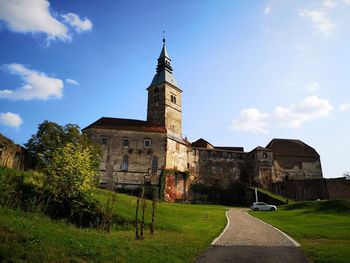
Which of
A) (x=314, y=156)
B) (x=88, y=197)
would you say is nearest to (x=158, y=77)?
(x=314, y=156)

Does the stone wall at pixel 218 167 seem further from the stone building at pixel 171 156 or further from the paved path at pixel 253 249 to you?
the paved path at pixel 253 249

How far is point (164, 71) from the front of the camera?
6412 cm

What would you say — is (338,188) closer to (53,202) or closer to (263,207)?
(263,207)

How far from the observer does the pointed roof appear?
63125mm

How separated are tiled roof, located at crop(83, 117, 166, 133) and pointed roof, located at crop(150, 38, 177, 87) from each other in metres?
11.0

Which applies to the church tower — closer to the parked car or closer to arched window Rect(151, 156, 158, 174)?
arched window Rect(151, 156, 158, 174)

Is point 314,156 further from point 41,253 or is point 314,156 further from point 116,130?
point 41,253

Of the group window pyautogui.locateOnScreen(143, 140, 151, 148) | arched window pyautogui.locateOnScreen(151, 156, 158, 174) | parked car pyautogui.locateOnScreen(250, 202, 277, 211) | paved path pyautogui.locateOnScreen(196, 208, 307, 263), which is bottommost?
paved path pyautogui.locateOnScreen(196, 208, 307, 263)

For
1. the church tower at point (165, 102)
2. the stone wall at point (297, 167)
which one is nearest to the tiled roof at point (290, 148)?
the stone wall at point (297, 167)

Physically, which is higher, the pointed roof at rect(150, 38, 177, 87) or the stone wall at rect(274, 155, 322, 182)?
the pointed roof at rect(150, 38, 177, 87)

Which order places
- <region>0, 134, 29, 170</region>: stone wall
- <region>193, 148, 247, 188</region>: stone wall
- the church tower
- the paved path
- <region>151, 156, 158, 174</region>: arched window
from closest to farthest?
the paved path < <region>0, 134, 29, 170</region>: stone wall < <region>151, 156, 158, 174</region>: arched window < the church tower < <region>193, 148, 247, 188</region>: stone wall

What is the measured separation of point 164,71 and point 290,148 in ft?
107

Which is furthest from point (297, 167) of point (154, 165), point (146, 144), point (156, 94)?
point (146, 144)

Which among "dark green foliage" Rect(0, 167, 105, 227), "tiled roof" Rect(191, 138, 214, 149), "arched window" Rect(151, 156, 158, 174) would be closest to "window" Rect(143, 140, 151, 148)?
"arched window" Rect(151, 156, 158, 174)
